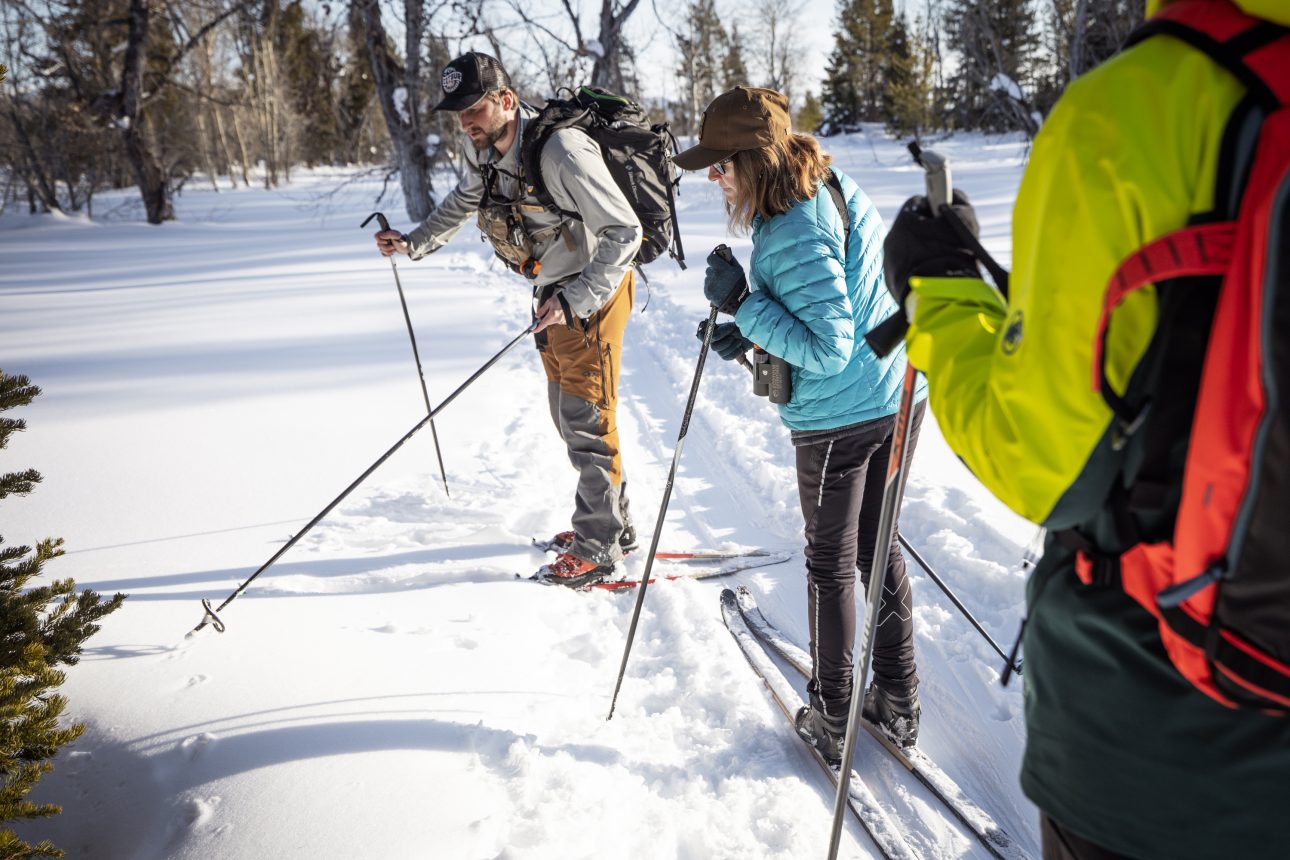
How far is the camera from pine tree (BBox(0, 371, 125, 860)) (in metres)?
1.75

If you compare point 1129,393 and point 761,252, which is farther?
point 761,252

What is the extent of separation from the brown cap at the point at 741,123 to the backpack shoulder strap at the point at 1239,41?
4.40 ft

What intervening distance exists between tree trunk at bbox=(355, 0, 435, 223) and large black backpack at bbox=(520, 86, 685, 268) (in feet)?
41.4

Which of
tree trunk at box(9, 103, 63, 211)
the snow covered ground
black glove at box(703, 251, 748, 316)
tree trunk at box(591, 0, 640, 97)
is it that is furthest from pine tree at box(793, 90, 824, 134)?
black glove at box(703, 251, 748, 316)

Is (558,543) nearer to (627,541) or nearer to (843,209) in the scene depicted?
(627,541)

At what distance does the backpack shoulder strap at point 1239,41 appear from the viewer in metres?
0.75

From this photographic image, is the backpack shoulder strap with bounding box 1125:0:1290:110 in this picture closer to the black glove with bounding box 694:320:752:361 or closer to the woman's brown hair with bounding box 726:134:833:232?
the woman's brown hair with bounding box 726:134:833:232

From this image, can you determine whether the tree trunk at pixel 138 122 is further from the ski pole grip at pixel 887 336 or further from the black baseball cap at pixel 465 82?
the ski pole grip at pixel 887 336

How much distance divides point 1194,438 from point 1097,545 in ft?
0.70

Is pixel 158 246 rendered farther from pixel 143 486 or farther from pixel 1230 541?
Answer: pixel 1230 541

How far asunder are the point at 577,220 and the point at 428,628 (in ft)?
6.14

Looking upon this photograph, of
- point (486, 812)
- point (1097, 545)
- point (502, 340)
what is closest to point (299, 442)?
point (502, 340)

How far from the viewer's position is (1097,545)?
970 mm

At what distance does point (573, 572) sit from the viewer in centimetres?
367
